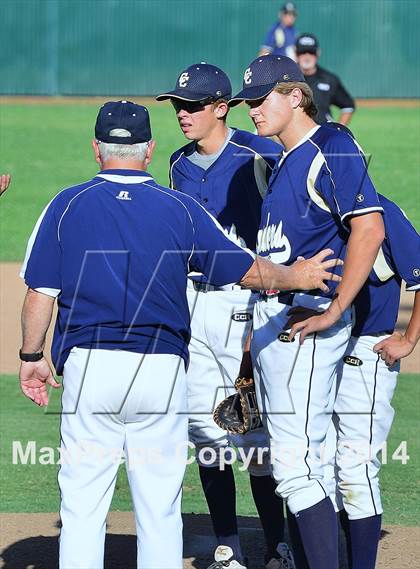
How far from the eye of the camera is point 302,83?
4.22m

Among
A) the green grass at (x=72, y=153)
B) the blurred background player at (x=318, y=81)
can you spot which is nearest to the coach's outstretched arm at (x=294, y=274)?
the blurred background player at (x=318, y=81)

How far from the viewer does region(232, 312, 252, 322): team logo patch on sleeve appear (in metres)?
4.85

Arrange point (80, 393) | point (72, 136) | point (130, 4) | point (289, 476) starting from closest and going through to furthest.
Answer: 1. point (80, 393)
2. point (289, 476)
3. point (72, 136)
4. point (130, 4)

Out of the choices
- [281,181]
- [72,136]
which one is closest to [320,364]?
[281,181]

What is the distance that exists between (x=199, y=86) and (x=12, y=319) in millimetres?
5169

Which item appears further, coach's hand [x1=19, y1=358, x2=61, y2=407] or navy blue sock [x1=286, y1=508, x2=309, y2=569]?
navy blue sock [x1=286, y1=508, x2=309, y2=569]

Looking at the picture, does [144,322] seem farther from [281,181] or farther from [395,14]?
[395,14]

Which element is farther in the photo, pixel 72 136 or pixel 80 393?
pixel 72 136

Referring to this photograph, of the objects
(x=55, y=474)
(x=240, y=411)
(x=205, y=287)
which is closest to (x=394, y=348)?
(x=240, y=411)

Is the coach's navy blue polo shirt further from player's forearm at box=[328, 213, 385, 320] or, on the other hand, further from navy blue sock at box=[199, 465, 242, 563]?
navy blue sock at box=[199, 465, 242, 563]

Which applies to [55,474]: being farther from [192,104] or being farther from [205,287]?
[192,104]

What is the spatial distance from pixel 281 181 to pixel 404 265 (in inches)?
22.9

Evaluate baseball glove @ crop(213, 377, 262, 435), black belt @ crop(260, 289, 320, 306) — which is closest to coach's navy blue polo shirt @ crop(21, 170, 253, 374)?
black belt @ crop(260, 289, 320, 306)

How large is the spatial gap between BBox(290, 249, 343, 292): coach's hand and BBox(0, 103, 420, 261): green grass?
8.38 meters
